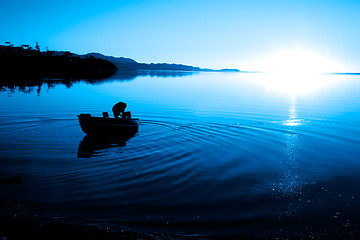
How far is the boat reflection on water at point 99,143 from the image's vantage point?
16.8 meters

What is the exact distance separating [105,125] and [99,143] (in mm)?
2177

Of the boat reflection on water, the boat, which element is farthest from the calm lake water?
the boat

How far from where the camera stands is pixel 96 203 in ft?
32.5

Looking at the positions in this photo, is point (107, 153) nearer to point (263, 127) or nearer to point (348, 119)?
point (263, 127)

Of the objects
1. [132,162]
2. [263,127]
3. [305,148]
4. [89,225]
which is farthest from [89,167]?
[263,127]

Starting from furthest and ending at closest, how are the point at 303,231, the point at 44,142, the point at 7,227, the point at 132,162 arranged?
1. the point at 44,142
2. the point at 132,162
3. the point at 303,231
4. the point at 7,227

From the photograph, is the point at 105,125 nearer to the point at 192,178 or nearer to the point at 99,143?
the point at 99,143

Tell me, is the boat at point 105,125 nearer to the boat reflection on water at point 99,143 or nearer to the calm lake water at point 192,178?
the boat reflection on water at point 99,143

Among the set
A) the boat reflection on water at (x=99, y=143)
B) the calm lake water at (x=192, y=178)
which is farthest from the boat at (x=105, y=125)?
the calm lake water at (x=192, y=178)

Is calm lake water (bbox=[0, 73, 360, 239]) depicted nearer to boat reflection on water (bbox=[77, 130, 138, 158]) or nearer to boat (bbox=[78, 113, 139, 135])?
boat reflection on water (bbox=[77, 130, 138, 158])

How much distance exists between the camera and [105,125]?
70.3 ft

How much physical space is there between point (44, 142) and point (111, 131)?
5.33m

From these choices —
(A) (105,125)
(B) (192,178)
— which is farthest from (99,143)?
(B) (192,178)

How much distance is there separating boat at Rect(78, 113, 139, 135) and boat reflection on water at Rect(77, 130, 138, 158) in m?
0.37
